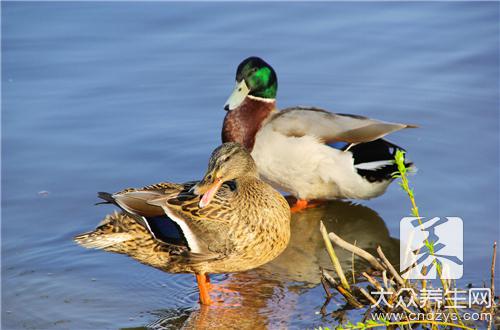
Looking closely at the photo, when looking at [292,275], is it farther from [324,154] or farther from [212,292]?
[324,154]

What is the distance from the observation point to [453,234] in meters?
5.36

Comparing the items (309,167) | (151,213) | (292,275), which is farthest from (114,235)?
(309,167)

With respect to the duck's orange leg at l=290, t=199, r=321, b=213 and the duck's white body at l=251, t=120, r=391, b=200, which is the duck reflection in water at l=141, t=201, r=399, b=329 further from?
the duck's white body at l=251, t=120, r=391, b=200

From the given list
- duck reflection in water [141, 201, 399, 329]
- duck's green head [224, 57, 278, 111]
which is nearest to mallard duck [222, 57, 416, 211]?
duck reflection in water [141, 201, 399, 329]

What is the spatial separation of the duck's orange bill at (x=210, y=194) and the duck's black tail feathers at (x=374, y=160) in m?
1.48

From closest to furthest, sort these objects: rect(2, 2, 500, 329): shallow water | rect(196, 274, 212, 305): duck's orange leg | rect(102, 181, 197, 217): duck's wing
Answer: rect(102, 181, 197, 217): duck's wing < rect(196, 274, 212, 305): duck's orange leg < rect(2, 2, 500, 329): shallow water

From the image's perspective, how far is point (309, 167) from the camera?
590cm

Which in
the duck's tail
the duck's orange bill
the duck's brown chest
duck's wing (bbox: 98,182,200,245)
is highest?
the duck's brown chest

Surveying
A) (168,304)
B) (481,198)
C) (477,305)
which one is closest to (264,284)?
(168,304)

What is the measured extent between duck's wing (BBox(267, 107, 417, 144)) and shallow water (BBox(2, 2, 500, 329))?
1.57 ft

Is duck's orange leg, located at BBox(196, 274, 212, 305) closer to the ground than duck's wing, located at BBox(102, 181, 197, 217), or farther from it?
closer to the ground

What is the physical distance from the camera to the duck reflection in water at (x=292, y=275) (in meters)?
Result: 4.60

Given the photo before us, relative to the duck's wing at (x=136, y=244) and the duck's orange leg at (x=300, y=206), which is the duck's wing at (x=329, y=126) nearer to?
the duck's orange leg at (x=300, y=206)

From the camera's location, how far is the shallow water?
4.91 metres
